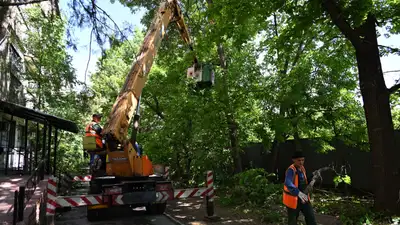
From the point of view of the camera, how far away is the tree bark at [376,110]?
763 centimetres

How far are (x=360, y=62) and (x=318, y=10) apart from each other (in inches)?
75.5

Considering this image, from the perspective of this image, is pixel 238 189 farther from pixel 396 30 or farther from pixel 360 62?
Result: pixel 396 30

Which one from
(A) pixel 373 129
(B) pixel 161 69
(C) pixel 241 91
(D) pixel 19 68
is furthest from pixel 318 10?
(D) pixel 19 68

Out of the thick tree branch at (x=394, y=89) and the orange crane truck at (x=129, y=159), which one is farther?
the thick tree branch at (x=394, y=89)

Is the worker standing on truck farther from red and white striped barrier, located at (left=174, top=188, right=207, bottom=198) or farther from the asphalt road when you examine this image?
the asphalt road

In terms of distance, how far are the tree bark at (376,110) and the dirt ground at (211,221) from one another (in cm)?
139

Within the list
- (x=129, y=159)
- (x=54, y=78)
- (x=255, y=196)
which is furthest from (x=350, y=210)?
(x=54, y=78)

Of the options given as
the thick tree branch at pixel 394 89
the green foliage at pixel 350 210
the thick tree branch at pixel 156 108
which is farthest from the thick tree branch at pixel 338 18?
the thick tree branch at pixel 156 108

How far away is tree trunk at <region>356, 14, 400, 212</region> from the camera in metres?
7.67

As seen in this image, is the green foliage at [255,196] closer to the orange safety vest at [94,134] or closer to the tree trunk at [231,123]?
the tree trunk at [231,123]

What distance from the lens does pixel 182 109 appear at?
14.2 metres

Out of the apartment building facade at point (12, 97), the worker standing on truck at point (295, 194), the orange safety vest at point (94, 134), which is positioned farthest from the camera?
the apartment building facade at point (12, 97)

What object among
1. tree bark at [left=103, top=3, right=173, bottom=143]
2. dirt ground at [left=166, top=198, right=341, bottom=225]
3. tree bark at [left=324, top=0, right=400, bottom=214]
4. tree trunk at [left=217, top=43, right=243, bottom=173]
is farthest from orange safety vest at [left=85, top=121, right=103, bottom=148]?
tree bark at [left=324, top=0, right=400, bottom=214]

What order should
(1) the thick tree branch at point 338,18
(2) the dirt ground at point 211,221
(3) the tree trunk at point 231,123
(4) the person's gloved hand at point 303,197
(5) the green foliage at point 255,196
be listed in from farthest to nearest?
(3) the tree trunk at point 231,123 < (5) the green foliage at point 255,196 < (2) the dirt ground at point 211,221 < (1) the thick tree branch at point 338,18 < (4) the person's gloved hand at point 303,197
